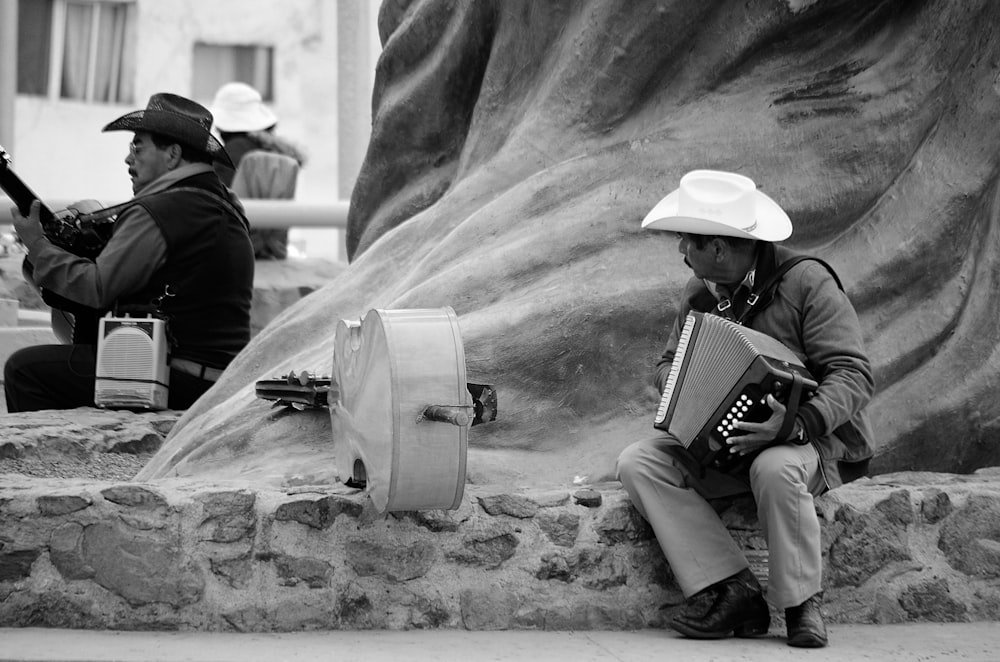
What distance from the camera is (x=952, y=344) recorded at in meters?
4.46

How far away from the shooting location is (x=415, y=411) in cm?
327

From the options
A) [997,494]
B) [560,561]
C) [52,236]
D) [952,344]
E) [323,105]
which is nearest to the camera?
[560,561]

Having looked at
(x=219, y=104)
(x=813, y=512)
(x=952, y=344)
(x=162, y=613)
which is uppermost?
(x=219, y=104)

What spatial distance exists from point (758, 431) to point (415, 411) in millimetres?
740

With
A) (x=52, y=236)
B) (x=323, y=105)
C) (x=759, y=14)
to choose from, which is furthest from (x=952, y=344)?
(x=323, y=105)

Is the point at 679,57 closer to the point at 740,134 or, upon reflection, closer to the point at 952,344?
the point at 740,134

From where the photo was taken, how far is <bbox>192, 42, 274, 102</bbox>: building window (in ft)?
57.4

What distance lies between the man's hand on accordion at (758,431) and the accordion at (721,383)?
0.04 feet

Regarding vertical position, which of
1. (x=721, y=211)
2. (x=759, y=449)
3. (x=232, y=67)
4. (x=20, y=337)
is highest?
(x=232, y=67)

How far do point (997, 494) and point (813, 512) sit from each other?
0.64 metres

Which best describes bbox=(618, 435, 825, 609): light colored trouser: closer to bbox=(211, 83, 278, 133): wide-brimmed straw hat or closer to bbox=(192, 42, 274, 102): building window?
bbox=(211, 83, 278, 133): wide-brimmed straw hat

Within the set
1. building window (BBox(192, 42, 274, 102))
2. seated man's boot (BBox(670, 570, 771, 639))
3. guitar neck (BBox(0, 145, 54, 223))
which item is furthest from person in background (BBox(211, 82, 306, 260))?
building window (BBox(192, 42, 274, 102))

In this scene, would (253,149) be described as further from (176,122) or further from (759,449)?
(759,449)

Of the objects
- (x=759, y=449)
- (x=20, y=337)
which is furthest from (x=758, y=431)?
(x=20, y=337)
